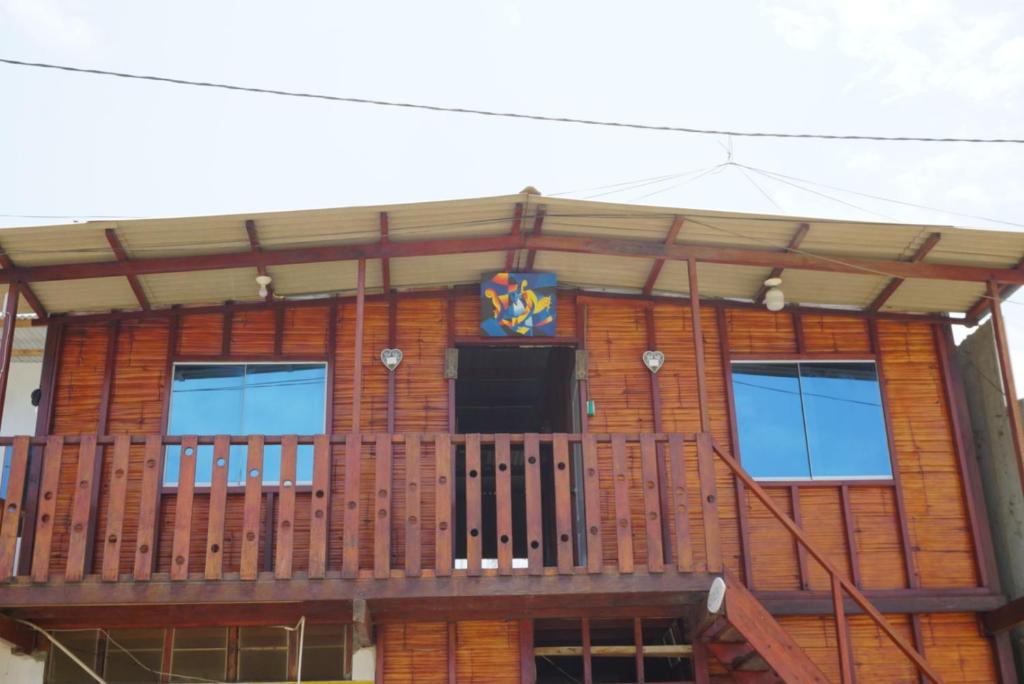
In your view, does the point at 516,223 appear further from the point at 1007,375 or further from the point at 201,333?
the point at 1007,375

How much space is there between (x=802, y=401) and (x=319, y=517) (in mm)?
5117

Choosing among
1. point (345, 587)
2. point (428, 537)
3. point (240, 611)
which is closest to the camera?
point (345, 587)

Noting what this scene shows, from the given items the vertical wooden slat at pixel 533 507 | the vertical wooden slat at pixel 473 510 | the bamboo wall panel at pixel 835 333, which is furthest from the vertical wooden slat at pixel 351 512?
the bamboo wall panel at pixel 835 333

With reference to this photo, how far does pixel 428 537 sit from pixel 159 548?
2457 mm

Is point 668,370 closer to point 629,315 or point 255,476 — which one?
point 629,315

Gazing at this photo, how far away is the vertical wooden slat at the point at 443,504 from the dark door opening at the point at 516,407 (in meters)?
2.25

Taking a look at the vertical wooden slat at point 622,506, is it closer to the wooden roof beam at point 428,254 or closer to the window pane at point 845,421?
the wooden roof beam at point 428,254

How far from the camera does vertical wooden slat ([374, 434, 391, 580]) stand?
8992 millimetres

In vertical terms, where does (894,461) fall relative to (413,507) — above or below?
above

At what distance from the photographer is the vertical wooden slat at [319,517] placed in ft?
29.2

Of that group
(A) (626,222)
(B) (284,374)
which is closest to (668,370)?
(A) (626,222)

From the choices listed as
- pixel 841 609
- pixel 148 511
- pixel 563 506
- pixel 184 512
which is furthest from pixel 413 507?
pixel 841 609

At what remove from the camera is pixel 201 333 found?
37.0ft

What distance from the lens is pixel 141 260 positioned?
1008 centimetres
